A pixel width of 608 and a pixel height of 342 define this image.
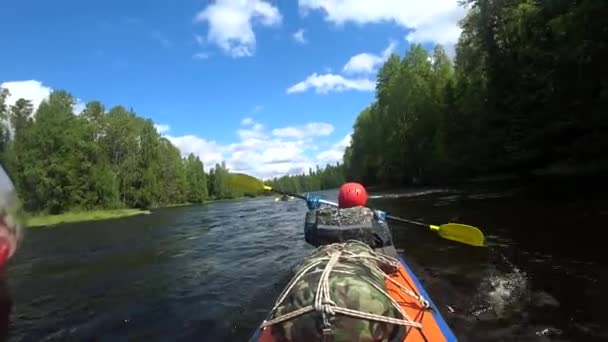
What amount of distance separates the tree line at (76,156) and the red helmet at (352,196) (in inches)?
1946

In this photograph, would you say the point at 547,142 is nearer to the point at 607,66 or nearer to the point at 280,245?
the point at 607,66

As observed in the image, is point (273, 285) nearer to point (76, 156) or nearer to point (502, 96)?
point (502, 96)

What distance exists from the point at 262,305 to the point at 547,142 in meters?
28.6

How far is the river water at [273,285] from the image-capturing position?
6098mm

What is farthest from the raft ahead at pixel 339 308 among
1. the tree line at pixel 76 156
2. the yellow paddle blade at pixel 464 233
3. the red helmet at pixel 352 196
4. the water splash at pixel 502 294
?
the tree line at pixel 76 156

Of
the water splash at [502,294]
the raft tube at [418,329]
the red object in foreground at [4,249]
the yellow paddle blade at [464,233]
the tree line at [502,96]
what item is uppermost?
the tree line at [502,96]

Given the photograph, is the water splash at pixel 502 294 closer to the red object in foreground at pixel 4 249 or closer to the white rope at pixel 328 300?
the white rope at pixel 328 300

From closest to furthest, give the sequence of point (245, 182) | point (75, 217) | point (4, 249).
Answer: point (4, 249), point (245, 182), point (75, 217)

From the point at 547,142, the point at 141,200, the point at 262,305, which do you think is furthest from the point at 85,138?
the point at 262,305

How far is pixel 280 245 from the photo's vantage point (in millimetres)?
13727

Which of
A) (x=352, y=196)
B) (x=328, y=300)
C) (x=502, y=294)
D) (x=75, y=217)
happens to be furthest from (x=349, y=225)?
(x=75, y=217)

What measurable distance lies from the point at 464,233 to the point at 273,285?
3831 mm

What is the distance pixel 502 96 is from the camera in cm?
3388

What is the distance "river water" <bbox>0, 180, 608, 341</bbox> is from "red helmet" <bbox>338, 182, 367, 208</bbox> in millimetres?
2076
